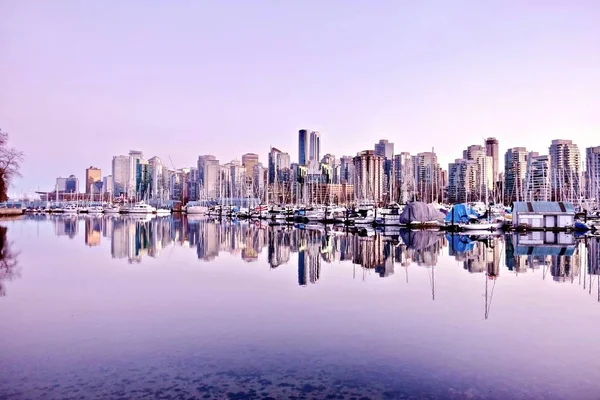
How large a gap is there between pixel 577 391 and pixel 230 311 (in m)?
11.5

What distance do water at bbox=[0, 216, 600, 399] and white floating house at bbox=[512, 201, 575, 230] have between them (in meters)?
33.3

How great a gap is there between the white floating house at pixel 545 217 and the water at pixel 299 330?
1310 inches

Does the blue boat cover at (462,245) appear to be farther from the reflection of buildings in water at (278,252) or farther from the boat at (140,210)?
the boat at (140,210)

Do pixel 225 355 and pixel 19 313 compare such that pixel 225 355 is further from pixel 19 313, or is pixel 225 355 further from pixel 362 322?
pixel 19 313

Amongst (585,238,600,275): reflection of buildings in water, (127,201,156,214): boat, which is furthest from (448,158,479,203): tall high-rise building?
(585,238,600,275): reflection of buildings in water

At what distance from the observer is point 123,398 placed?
10.2m

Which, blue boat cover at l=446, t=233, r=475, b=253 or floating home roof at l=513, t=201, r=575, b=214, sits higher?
floating home roof at l=513, t=201, r=575, b=214

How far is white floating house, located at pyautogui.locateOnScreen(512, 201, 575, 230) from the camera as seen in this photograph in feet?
207

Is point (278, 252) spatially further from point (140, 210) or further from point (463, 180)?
point (463, 180)

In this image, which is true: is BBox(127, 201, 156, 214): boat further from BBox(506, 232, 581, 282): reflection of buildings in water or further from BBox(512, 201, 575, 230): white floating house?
BBox(506, 232, 581, 282): reflection of buildings in water

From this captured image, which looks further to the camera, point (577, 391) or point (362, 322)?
point (362, 322)

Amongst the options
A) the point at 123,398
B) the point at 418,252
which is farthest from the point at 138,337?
the point at 418,252

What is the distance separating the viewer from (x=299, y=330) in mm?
15711

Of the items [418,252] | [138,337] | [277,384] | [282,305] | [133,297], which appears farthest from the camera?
[418,252]
